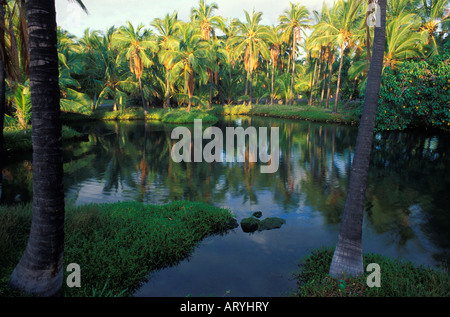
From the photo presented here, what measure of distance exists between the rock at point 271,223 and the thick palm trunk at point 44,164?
5.88m

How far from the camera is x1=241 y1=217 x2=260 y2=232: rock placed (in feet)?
30.6

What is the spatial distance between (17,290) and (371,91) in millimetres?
6865

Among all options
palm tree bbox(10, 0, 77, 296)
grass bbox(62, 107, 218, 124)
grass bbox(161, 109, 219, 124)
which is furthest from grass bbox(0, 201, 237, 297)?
grass bbox(62, 107, 218, 124)

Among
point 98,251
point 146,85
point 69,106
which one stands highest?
point 146,85

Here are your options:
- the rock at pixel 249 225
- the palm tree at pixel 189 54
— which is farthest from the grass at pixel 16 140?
the palm tree at pixel 189 54

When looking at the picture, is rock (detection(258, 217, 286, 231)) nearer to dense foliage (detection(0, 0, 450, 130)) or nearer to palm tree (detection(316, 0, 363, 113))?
dense foliage (detection(0, 0, 450, 130))

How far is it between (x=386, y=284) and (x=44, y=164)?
609cm

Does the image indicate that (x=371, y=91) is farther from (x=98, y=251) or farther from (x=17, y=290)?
(x=17, y=290)

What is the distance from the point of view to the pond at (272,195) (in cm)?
716

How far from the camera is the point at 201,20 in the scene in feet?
152

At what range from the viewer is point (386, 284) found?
563 centimetres

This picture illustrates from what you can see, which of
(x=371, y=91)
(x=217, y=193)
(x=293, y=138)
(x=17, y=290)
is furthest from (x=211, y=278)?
(x=293, y=138)

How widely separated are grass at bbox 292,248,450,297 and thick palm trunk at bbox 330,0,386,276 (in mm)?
328

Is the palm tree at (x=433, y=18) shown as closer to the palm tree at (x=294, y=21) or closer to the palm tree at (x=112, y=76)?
the palm tree at (x=294, y=21)
